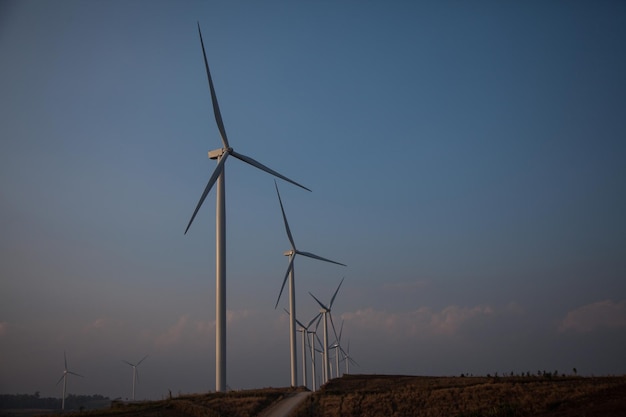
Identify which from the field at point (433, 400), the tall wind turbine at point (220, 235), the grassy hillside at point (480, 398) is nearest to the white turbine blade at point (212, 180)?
the tall wind turbine at point (220, 235)

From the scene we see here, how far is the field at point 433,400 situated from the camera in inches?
1571

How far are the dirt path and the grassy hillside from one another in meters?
1.27

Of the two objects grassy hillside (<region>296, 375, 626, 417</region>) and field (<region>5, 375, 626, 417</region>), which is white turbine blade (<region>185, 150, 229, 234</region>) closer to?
field (<region>5, 375, 626, 417</region>)

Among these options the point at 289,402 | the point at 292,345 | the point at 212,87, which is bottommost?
the point at 289,402

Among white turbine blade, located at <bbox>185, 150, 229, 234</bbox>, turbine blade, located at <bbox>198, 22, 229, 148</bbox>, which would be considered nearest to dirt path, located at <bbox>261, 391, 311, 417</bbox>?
white turbine blade, located at <bbox>185, 150, 229, 234</bbox>

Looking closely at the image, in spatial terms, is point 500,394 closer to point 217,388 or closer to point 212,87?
point 217,388

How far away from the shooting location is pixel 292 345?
78.3 metres

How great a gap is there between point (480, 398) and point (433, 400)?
4.25 meters

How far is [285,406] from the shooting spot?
50.5 metres

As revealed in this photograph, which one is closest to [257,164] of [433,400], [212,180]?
[212,180]

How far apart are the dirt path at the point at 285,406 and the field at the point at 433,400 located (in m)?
0.94

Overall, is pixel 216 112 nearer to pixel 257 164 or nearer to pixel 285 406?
pixel 257 164

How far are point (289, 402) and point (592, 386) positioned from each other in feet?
91.6

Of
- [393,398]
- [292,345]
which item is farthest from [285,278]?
[393,398]
